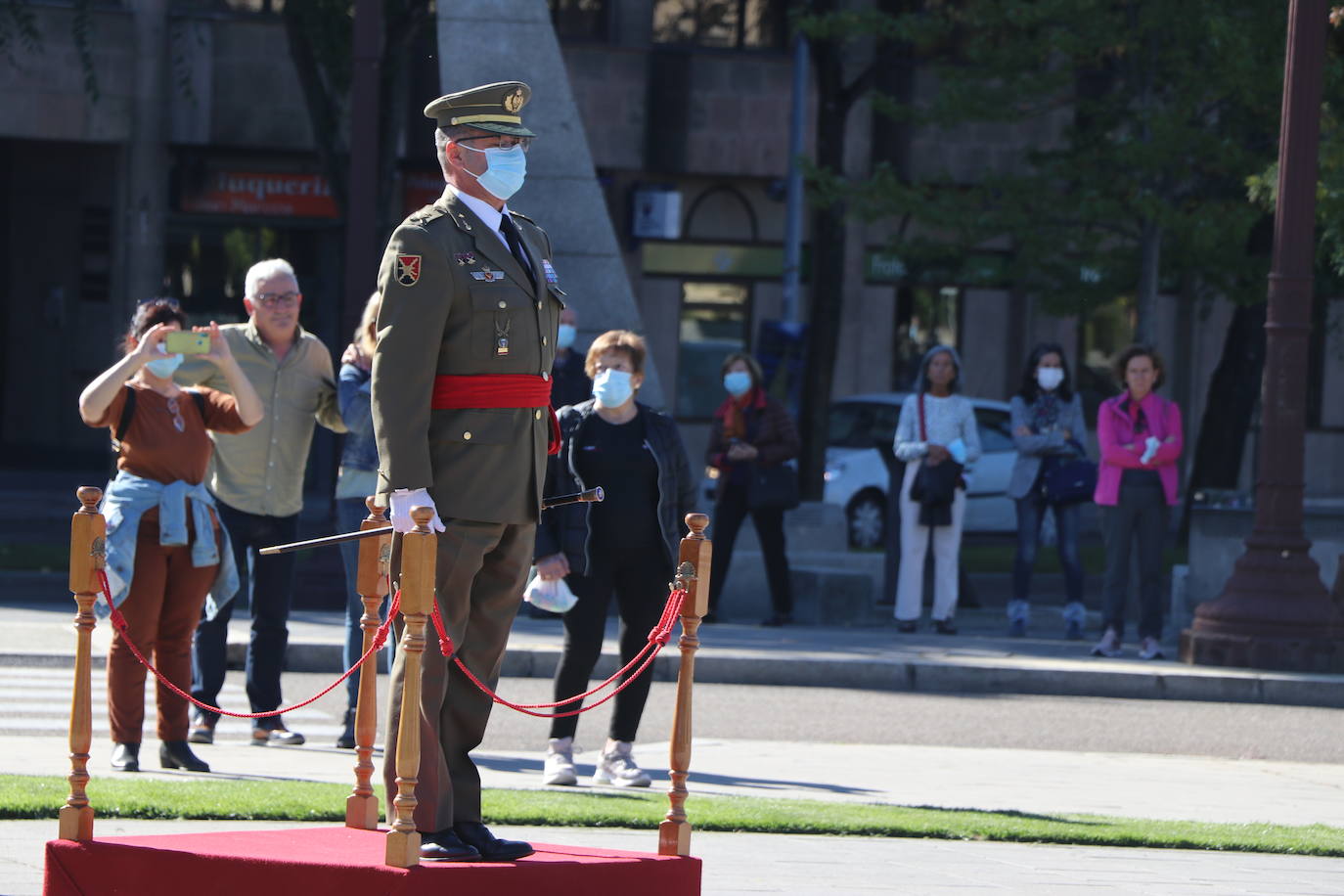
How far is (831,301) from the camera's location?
23391mm

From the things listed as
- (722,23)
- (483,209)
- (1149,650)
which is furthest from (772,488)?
(722,23)

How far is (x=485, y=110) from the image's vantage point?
20.0 feet

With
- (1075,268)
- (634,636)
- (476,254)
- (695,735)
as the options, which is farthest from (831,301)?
(476,254)

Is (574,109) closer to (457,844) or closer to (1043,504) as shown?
(1043,504)

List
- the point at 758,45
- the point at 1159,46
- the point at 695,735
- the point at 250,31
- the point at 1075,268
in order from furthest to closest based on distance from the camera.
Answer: the point at 758,45 < the point at 250,31 < the point at 1075,268 < the point at 1159,46 < the point at 695,735

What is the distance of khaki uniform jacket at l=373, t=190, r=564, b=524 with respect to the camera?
5.85 metres

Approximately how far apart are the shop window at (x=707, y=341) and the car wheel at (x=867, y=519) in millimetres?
7214

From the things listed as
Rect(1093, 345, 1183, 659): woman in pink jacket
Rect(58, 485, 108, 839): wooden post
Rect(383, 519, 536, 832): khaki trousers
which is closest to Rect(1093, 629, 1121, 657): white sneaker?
Rect(1093, 345, 1183, 659): woman in pink jacket

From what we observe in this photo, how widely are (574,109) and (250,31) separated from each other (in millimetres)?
14183

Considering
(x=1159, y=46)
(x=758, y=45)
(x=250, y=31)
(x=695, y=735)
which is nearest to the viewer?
(x=695, y=735)

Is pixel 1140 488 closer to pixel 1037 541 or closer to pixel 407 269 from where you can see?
pixel 1037 541

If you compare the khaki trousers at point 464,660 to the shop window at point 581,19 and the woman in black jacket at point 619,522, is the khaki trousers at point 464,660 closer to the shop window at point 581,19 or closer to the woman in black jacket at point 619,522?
the woman in black jacket at point 619,522

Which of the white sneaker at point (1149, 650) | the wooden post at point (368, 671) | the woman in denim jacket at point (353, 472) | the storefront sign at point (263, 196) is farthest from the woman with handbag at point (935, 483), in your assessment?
the storefront sign at point (263, 196)

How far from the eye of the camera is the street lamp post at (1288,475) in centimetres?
1332
